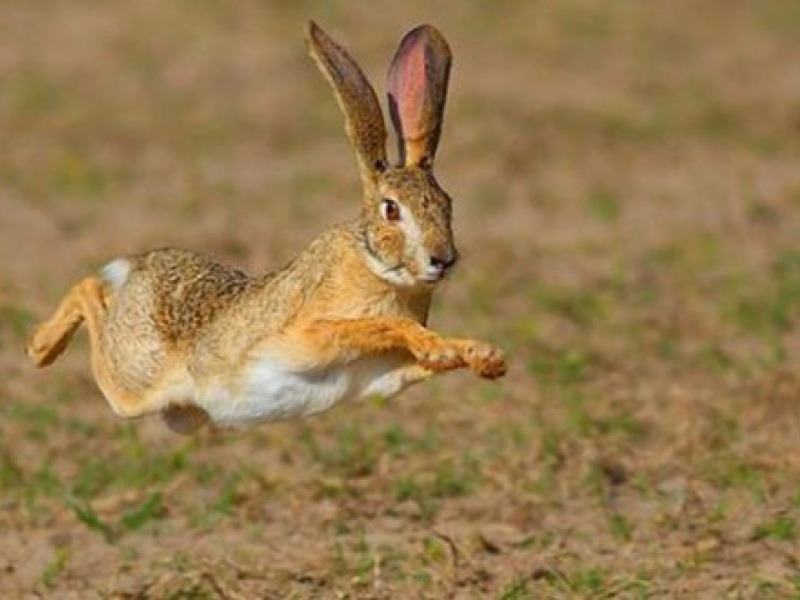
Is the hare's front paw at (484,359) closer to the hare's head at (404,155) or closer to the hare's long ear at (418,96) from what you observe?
the hare's head at (404,155)

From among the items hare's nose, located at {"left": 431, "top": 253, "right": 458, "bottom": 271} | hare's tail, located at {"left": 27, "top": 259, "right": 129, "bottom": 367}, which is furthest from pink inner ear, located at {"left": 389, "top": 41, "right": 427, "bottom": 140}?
hare's tail, located at {"left": 27, "top": 259, "right": 129, "bottom": 367}

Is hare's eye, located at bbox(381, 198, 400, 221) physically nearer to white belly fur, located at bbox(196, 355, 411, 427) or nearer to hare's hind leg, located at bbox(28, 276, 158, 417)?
white belly fur, located at bbox(196, 355, 411, 427)

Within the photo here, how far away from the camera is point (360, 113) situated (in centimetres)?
530

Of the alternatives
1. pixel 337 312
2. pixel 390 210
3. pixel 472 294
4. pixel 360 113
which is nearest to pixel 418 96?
pixel 360 113

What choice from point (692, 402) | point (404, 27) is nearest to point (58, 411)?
point (692, 402)

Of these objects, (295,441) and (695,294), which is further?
(695,294)

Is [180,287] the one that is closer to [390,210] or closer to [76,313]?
[76,313]

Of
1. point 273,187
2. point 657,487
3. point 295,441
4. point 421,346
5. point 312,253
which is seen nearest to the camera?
point 421,346

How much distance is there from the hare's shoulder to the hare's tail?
0.04 feet

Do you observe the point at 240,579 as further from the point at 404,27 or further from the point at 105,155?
the point at 404,27

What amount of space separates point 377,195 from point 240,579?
41.4 inches

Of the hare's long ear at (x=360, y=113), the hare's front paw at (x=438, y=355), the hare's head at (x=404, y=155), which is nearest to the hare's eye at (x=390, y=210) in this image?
the hare's head at (x=404, y=155)

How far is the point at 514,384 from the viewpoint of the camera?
776 cm

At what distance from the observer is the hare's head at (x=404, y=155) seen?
5.02 m
